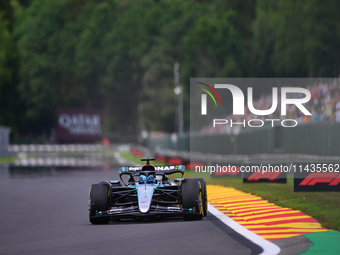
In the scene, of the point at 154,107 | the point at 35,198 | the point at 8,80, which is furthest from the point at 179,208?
the point at 154,107

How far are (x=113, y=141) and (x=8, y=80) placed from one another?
33297mm

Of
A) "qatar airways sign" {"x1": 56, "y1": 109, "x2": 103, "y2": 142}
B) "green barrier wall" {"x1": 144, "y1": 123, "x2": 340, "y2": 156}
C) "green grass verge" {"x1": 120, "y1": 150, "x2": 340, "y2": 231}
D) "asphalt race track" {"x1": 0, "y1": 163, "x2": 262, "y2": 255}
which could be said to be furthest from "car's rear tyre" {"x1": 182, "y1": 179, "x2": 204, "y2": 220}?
"qatar airways sign" {"x1": 56, "y1": 109, "x2": 103, "y2": 142}

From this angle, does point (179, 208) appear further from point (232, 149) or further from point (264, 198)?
point (232, 149)

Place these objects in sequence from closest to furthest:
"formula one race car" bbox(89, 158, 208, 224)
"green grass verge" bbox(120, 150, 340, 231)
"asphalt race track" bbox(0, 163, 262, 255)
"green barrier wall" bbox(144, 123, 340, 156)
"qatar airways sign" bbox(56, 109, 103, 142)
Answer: "asphalt race track" bbox(0, 163, 262, 255), "formula one race car" bbox(89, 158, 208, 224), "green grass verge" bbox(120, 150, 340, 231), "green barrier wall" bbox(144, 123, 340, 156), "qatar airways sign" bbox(56, 109, 103, 142)

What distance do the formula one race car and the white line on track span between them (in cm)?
56

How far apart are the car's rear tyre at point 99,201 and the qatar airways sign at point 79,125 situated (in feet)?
290

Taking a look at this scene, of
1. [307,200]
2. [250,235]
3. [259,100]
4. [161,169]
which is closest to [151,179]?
[161,169]

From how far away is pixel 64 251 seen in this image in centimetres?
1038

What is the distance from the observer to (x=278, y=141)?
3064cm

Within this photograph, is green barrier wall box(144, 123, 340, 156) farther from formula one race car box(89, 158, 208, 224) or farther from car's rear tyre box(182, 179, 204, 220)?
formula one race car box(89, 158, 208, 224)

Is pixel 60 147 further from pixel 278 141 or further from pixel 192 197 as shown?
pixel 192 197

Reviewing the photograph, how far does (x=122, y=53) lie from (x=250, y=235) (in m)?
110

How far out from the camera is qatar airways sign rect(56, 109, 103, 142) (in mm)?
102375

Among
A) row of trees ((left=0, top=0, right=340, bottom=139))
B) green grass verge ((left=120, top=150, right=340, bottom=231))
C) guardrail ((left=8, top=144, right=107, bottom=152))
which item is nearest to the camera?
green grass verge ((left=120, top=150, right=340, bottom=231))
